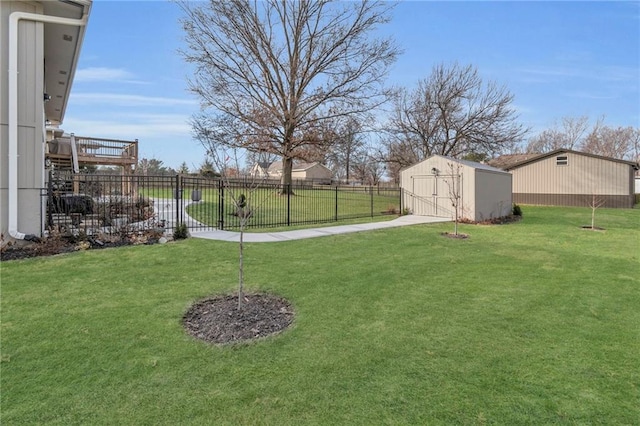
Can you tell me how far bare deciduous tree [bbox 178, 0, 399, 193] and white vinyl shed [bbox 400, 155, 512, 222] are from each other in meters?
6.59

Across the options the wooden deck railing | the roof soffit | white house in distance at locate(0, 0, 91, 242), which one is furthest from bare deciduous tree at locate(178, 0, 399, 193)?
white house in distance at locate(0, 0, 91, 242)

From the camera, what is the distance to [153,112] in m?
21.1

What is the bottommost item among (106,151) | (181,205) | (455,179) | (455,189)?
(181,205)

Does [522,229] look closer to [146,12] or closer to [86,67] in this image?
[146,12]

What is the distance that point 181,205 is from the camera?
8.83 metres

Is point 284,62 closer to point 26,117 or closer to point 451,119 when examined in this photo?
point 451,119

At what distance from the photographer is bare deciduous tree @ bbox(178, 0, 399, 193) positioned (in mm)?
19016

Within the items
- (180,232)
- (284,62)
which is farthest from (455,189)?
(284,62)

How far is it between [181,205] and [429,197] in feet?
36.4

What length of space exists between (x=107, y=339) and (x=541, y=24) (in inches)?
Result: 604

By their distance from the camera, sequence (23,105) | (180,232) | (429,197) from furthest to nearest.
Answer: (429,197)
(180,232)
(23,105)

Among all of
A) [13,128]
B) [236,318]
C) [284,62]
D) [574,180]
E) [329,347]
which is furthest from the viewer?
[574,180]

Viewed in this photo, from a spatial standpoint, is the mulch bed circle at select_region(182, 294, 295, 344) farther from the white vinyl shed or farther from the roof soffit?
the white vinyl shed

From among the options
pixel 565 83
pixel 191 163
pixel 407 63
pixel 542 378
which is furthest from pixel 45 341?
pixel 565 83
